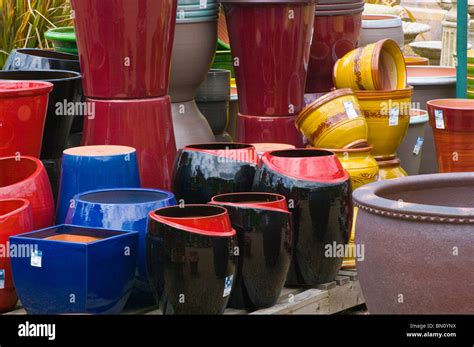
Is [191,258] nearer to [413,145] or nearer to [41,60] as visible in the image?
[41,60]

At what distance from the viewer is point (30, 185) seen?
11.2 ft

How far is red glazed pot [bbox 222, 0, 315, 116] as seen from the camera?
429cm

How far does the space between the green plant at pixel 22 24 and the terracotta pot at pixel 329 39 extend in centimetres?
206

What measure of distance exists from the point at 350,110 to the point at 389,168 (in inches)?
18.6

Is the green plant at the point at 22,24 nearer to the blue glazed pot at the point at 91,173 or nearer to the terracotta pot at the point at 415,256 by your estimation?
the blue glazed pot at the point at 91,173

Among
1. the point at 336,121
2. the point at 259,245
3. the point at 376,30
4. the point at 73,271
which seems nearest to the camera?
the point at 73,271

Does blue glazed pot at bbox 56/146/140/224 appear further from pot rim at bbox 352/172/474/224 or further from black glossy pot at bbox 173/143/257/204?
pot rim at bbox 352/172/474/224

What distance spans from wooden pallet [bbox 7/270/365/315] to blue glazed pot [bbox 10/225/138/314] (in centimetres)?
20

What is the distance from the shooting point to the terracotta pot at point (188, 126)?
14.8 feet

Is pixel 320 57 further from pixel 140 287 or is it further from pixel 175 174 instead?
pixel 140 287

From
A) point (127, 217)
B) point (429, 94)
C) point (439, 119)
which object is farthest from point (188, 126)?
point (429, 94)

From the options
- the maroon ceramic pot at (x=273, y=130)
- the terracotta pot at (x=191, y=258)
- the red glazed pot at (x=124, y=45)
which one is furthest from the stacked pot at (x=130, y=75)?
the terracotta pot at (x=191, y=258)

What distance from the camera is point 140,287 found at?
3371 mm

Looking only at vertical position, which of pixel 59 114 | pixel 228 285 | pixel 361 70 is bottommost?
pixel 228 285
